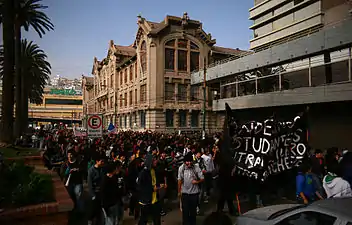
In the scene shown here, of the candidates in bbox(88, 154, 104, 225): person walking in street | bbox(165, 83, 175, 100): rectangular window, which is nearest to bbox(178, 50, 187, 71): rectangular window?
Answer: bbox(165, 83, 175, 100): rectangular window

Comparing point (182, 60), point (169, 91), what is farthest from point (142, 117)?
point (182, 60)

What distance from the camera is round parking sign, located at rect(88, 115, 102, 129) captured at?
414 inches

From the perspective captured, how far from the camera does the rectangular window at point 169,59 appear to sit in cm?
3991

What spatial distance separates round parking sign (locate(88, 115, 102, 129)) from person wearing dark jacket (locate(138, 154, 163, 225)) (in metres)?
5.03

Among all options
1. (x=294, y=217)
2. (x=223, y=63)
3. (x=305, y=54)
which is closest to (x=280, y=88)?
(x=305, y=54)

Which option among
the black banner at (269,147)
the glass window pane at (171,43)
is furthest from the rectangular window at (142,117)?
the black banner at (269,147)

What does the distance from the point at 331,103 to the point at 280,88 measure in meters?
3.50

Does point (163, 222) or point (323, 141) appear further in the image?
point (323, 141)

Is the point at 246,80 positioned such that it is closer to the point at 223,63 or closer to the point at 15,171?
the point at 223,63

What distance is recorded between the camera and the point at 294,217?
13.7ft

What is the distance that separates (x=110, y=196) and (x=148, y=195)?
30.0 inches

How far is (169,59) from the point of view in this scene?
1578 inches

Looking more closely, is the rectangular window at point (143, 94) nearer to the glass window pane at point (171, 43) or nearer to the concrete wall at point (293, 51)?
the glass window pane at point (171, 43)

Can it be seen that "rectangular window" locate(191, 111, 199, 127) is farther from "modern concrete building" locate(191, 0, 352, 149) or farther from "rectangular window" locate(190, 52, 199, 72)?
"modern concrete building" locate(191, 0, 352, 149)
